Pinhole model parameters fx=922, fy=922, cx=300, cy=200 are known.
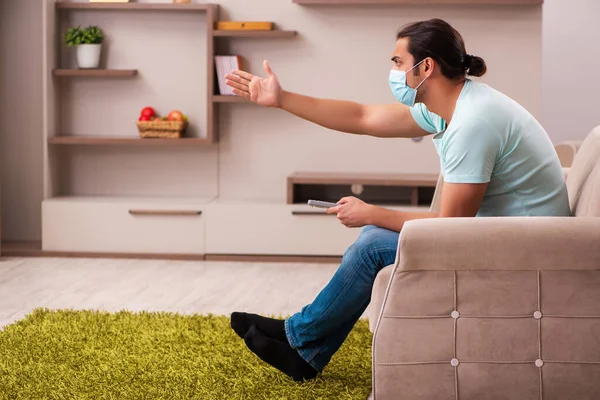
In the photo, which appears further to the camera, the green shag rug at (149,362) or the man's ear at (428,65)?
the green shag rug at (149,362)

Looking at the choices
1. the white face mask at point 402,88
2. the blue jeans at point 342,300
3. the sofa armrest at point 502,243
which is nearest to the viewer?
the sofa armrest at point 502,243

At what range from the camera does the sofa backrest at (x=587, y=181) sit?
8.30ft

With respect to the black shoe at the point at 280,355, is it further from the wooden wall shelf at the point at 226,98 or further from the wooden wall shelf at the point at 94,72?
the wooden wall shelf at the point at 94,72

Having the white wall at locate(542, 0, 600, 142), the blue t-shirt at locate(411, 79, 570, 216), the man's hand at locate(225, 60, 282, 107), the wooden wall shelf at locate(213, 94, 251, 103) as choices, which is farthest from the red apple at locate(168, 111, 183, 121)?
the white wall at locate(542, 0, 600, 142)

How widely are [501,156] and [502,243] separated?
30cm

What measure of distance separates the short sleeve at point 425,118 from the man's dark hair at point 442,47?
0.86 ft

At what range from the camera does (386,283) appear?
2461mm

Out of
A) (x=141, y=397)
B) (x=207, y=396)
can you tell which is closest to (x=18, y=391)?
(x=141, y=397)

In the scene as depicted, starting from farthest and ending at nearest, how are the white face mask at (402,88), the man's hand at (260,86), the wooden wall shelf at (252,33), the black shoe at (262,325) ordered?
1. the wooden wall shelf at (252,33)
2. the man's hand at (260,86)
3. the black shoe at (262,325)
4. the white face mask at (402,88)

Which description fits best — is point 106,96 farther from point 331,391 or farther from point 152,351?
point 331,391

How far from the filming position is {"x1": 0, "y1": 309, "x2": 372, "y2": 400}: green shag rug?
268 centimetres

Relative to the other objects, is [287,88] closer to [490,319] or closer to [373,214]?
[373,214]

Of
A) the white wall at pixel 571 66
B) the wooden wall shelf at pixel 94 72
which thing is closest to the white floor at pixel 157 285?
the wooden wall shelf at pixel 94 72

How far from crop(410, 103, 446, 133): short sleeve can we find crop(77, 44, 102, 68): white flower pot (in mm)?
2793
